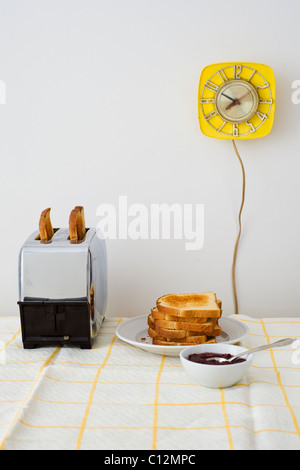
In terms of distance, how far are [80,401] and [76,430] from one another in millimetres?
106

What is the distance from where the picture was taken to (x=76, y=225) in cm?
133

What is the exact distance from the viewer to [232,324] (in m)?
1.41

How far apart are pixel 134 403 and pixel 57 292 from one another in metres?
0.36

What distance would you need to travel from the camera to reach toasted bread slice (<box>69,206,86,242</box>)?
1.31 meters

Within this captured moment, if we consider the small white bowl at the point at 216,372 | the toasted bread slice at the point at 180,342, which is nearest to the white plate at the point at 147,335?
the toasted bread slice at the point at 180,342

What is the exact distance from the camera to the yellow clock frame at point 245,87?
157cm

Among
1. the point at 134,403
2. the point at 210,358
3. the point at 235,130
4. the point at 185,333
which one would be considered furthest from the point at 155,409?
the point at 235,130

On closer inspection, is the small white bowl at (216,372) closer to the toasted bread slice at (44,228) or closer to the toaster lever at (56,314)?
the toaster lever at (56,314)

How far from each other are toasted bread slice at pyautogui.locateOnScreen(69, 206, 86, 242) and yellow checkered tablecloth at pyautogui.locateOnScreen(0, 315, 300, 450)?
0.27 meters

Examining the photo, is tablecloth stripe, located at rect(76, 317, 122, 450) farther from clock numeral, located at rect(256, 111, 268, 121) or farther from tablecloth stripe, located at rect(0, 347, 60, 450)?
clock numeral, located at rect(256, 111, 268, 121)

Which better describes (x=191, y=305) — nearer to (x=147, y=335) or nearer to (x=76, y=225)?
(x=147, y=335)

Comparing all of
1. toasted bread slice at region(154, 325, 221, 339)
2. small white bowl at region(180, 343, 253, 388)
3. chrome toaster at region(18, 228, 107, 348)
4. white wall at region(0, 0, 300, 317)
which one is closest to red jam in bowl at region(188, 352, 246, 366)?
small white bowl at region(180, 343, 253, 388)

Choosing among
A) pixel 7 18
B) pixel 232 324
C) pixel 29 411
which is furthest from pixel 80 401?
pixel 7 18

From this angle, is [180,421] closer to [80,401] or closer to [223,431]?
[223,431]
